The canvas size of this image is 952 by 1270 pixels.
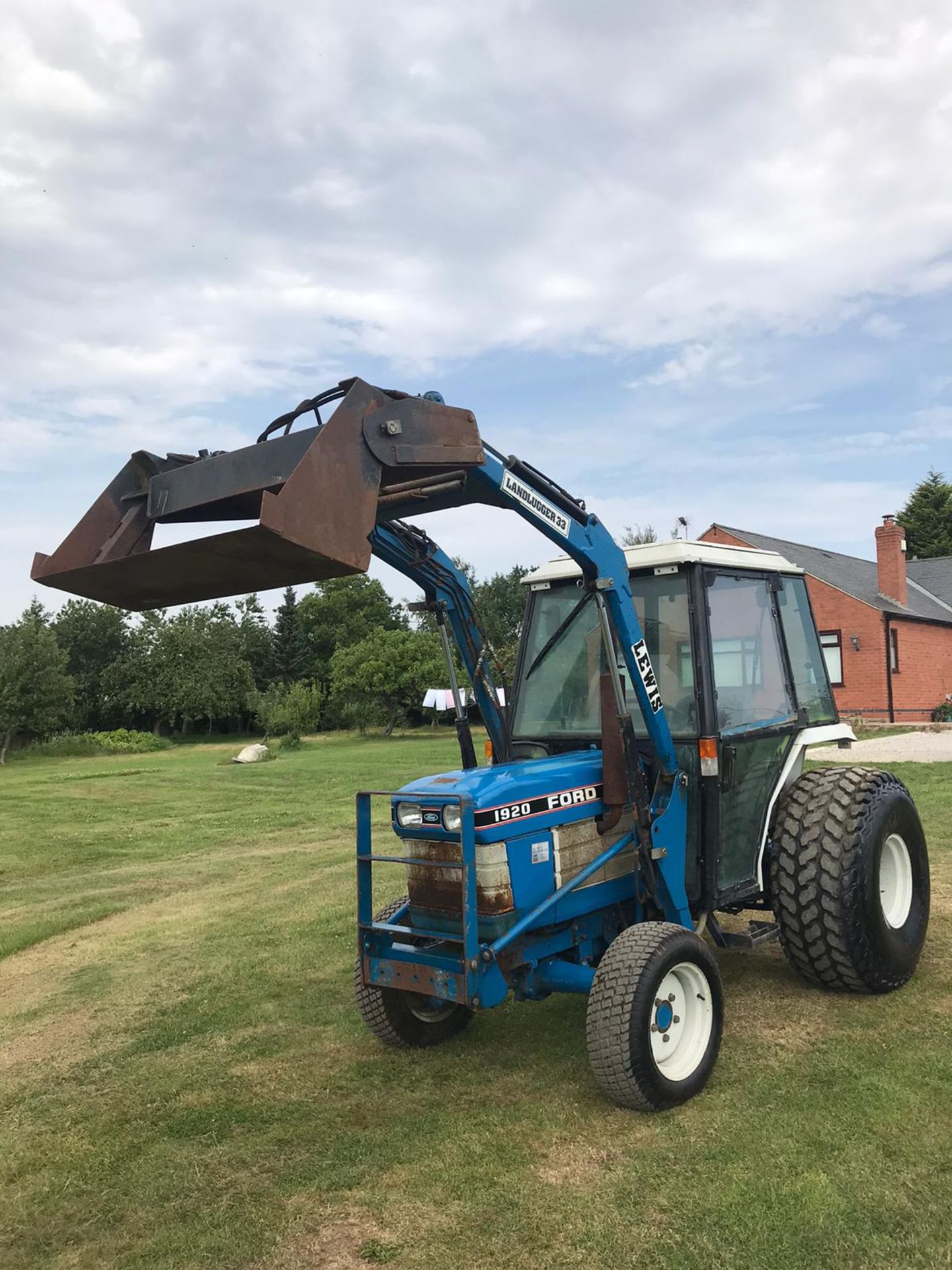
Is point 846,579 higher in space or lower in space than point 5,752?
higher

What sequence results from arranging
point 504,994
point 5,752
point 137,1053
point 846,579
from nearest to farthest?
point 504,994 < point 137,1053 < point 846,579 < point 5,752

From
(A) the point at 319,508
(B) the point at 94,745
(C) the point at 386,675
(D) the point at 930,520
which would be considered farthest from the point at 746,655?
(D) the point at 930,520

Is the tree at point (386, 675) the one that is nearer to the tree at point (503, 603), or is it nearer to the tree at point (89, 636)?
the tree at point (503, 603)

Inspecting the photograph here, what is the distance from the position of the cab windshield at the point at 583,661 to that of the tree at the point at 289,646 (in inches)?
2223

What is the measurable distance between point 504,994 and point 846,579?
87.0 feet

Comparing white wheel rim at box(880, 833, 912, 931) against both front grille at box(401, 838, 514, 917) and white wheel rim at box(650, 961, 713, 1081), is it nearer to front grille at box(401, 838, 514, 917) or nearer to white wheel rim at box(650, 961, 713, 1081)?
white wheel rim at box(650, 961, 713, 1081)

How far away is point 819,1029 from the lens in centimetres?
489

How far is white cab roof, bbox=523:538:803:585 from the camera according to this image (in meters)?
5.20

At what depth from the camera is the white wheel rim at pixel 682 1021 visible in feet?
13.9

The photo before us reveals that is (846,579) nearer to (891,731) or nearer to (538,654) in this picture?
(891,731)

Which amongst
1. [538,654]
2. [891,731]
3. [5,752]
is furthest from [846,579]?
[5,752]

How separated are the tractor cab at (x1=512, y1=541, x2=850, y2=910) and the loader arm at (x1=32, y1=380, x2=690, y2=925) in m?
0.42

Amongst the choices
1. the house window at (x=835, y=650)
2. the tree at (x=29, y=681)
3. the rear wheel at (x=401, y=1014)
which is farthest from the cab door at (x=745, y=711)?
the tree at (x=29, y=681)

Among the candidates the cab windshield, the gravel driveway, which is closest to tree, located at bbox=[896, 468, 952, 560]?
the gravel driveway
